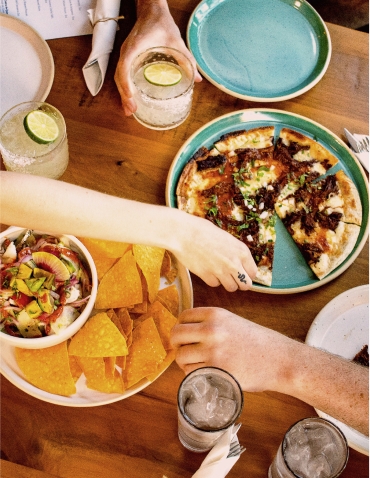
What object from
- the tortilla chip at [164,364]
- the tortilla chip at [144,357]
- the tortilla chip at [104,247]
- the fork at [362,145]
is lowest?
the tortilla chip at [164,364]

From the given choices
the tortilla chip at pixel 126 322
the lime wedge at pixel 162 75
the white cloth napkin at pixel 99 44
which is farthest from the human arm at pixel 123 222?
the white cloth napkin at pixel 99 44

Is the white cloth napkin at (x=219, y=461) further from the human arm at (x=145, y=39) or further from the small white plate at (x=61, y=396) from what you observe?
the human arm at (x=145, y=39)

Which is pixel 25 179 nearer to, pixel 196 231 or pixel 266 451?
pixel 196 231

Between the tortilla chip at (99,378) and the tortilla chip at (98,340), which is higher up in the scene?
the tortilla chip at (98,340)

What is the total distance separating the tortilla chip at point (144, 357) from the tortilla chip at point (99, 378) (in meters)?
0.04

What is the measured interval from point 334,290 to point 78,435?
96 centimetres

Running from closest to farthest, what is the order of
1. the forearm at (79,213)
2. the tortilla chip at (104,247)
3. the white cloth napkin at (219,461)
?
1. the white cloth napkin at (219,461)
2. the forearm at (79,213)
3. the tortilla chip at (104,247)

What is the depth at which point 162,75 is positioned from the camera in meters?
1.92

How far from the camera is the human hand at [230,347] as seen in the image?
143cm

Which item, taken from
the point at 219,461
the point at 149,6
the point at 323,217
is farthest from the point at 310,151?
the point at 219,461

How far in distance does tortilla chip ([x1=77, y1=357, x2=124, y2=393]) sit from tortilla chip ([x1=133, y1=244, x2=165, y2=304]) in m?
0.25

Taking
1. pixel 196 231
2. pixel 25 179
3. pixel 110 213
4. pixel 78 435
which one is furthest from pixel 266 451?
pixel 25 179

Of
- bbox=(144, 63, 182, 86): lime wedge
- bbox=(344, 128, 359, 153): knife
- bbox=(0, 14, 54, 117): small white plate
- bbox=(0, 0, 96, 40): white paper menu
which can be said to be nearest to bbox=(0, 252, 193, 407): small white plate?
bbox=(0, 14, 54, 117): small white plate

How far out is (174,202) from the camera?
1.86 m
